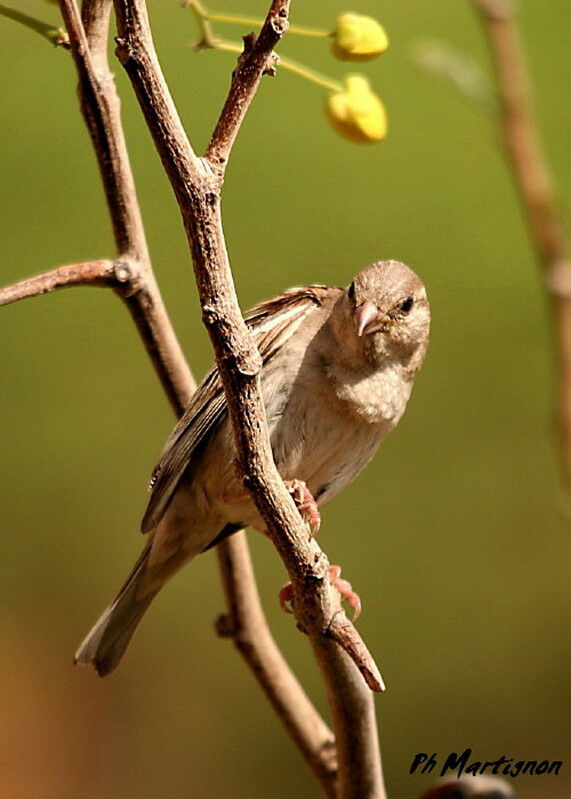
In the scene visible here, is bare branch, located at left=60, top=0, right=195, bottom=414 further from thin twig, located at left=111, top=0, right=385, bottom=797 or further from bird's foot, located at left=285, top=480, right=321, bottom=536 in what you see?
thin twig, located at left=111, top=0, right=385, bottom=797

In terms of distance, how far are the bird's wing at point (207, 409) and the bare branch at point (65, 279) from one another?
0.41 meters

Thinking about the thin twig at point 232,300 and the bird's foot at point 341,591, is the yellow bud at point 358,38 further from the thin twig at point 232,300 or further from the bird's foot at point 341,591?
the bird's foot at point 341,591

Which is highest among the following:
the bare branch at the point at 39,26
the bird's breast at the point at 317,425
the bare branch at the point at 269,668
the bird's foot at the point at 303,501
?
the bare branch at the point at 39,26

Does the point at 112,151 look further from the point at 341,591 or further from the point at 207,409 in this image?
the point at 341,591

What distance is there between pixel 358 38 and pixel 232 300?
573 mm

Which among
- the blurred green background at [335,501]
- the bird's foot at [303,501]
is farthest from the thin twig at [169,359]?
the blurred green background at [335,501]

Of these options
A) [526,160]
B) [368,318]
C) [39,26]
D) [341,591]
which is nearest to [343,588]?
A: [341,591]

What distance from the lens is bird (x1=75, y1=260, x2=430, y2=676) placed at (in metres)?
2.26

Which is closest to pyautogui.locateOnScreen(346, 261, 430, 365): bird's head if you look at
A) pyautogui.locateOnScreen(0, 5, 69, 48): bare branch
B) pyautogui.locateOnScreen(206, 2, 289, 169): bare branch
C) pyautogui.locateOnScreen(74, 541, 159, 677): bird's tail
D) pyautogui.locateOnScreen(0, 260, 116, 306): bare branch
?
pyautogui.locateOnScreen(0, 260, 116, 306): bare branch

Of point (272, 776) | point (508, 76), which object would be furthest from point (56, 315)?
point (508, 76)

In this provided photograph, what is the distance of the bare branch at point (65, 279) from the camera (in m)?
1.48

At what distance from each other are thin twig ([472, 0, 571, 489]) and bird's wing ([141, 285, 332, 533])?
1421 millimetres

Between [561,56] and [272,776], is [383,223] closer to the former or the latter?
[561,56]

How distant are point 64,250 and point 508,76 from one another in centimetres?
414
